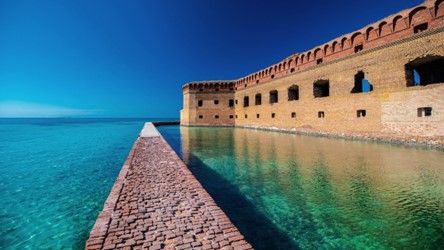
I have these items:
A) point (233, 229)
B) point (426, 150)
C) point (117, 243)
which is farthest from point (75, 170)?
point (426, 150)

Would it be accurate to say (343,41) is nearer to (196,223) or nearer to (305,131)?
(305,131)

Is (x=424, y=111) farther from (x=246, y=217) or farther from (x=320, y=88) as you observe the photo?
(x=246, y=217)

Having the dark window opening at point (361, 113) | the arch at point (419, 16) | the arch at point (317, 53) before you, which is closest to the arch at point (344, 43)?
the arch at point (317, 53)

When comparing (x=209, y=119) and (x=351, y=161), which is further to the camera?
(x=209, y=119)

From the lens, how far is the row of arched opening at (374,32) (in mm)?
11562

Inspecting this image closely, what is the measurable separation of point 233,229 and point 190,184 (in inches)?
75.0

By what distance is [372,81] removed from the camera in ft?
44.9

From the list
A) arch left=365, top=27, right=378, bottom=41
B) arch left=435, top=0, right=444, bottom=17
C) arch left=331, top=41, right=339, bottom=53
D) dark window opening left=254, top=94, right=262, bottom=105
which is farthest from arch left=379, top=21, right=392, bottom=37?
dark window opening left=254, top=94, right=262, bottom=105

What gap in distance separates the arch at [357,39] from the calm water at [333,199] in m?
9.20

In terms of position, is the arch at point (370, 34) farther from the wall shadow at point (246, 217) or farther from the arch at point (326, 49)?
the wall shadow at point (246, 217)

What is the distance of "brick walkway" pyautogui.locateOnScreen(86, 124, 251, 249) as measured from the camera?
2.42 metres

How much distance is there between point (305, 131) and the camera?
18594 millimetres

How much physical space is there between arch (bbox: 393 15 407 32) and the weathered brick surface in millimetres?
14466

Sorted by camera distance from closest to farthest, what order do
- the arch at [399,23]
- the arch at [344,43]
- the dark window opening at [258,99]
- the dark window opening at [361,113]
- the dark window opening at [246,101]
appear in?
the arch at [399,23] → the dark window opening at [361,113] → the arch at [344,43] → the dark window opening at [258,99] → the dark window opening at [246,101]
